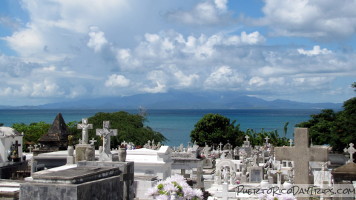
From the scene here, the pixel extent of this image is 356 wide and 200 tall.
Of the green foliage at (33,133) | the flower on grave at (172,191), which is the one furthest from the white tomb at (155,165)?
the green foliage at (33,133)

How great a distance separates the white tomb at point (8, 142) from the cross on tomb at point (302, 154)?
14.7 metres

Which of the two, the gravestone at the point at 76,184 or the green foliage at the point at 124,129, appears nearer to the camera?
the gravestone at the point at 76,184

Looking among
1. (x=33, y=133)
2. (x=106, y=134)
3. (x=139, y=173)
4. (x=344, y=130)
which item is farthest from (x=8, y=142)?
(x=33, y=133)

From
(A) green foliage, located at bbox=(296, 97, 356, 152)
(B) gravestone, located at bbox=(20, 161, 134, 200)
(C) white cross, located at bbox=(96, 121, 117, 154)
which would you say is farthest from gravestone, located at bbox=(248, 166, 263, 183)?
(B) gravestone, located at bbox=(20, 161, 134, 200)

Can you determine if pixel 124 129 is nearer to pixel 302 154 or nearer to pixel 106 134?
pixel 106 134

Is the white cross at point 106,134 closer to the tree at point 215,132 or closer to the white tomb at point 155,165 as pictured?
the white tomb at point 155,165

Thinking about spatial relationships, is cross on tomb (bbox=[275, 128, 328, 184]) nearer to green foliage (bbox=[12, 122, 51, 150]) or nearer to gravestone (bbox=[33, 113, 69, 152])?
gravestone (bbox=[33, 113, 69, 152])

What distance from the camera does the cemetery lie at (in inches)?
344

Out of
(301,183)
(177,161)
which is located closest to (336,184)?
(301,183)

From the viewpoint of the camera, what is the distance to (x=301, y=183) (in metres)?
11.0

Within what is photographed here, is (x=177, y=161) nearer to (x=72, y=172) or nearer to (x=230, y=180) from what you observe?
(x=230, y=180)

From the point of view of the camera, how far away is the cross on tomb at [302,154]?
10.9 metres

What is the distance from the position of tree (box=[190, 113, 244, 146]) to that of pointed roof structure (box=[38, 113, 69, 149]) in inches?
818

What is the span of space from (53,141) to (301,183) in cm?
1818
